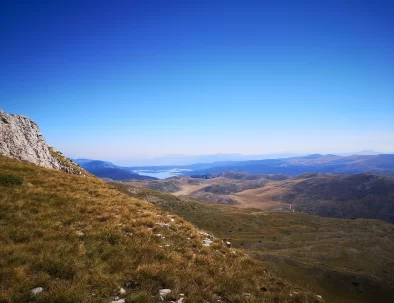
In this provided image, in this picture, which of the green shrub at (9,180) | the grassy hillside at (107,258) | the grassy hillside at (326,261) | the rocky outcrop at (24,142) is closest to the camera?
the grassy hillside at (107,258)

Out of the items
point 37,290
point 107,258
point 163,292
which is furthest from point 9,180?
point 163,292

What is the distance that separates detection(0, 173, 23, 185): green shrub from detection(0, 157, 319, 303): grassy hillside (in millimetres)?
225

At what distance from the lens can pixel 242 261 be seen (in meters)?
15.6

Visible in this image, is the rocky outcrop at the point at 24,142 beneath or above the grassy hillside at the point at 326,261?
above

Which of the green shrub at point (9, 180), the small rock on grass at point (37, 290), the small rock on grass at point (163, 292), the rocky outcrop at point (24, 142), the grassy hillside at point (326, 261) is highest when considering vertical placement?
the rocky outcrop at point (24, 142)

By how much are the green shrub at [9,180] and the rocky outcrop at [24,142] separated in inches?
486

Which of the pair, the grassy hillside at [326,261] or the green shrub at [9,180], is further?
the grassy hillside at [326,261]

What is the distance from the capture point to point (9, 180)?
19438mm

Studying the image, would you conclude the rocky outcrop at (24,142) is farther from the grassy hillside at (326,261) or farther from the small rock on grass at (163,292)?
the grassy hillside at (326,261)

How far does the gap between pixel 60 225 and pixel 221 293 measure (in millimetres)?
10066

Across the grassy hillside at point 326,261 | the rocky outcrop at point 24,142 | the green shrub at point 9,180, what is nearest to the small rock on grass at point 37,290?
the green shrub at point 9,180

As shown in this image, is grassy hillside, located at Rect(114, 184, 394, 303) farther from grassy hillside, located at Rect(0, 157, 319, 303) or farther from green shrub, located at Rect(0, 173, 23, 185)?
green shrub, located at Rect(0, 173, 23, 185)

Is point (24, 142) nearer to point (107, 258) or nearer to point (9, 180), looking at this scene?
point (9, 180)

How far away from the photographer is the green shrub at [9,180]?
19200 mm
